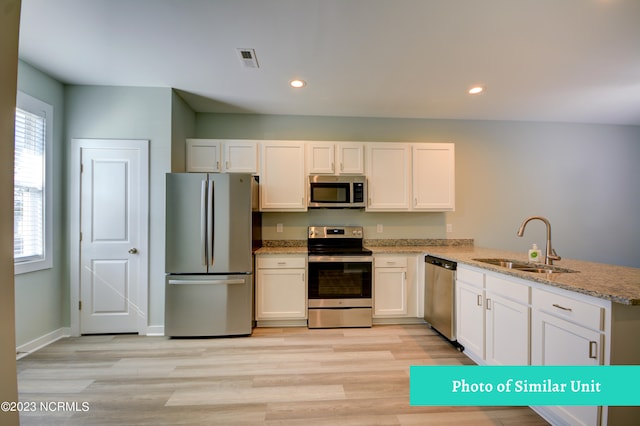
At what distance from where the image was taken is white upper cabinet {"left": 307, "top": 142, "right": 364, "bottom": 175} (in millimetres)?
3475

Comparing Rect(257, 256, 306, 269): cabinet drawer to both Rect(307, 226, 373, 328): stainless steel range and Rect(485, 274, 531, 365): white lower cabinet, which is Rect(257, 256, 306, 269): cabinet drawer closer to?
Rect(307, 226, 373, 328): stainless steel range

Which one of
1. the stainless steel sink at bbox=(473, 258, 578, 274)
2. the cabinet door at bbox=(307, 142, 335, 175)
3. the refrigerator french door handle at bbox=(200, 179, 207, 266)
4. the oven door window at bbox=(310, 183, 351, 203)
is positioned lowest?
the stainless steel sink at bbox=(473, 258, 578, 274)

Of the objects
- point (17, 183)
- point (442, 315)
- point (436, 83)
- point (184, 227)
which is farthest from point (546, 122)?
point (17, 183)

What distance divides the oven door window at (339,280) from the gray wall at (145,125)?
1.74 m

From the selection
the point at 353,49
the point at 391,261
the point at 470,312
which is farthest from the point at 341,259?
the point at 353,49

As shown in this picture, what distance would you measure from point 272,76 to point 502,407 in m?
3.39

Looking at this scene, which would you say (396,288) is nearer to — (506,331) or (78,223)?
(506,331)

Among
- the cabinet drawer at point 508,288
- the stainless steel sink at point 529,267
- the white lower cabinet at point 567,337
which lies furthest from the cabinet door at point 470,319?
the white lower cabinet at point 567,337

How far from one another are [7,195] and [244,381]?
1938 mm

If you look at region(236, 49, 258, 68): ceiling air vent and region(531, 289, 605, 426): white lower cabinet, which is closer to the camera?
region(531, 289, 605, 426): white lower cabinet

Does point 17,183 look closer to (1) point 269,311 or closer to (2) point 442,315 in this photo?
(1) point 269,311

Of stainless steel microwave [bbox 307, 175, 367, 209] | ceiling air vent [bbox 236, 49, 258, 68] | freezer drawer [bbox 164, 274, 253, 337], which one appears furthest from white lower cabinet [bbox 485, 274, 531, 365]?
ceiling air vent [bbox 236, 49, 258, 68]

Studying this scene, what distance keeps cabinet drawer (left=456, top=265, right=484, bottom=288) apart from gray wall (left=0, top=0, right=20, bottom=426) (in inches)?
112

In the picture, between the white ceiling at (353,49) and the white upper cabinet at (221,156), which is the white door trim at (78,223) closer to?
the white upper cabinet at (221,156)
